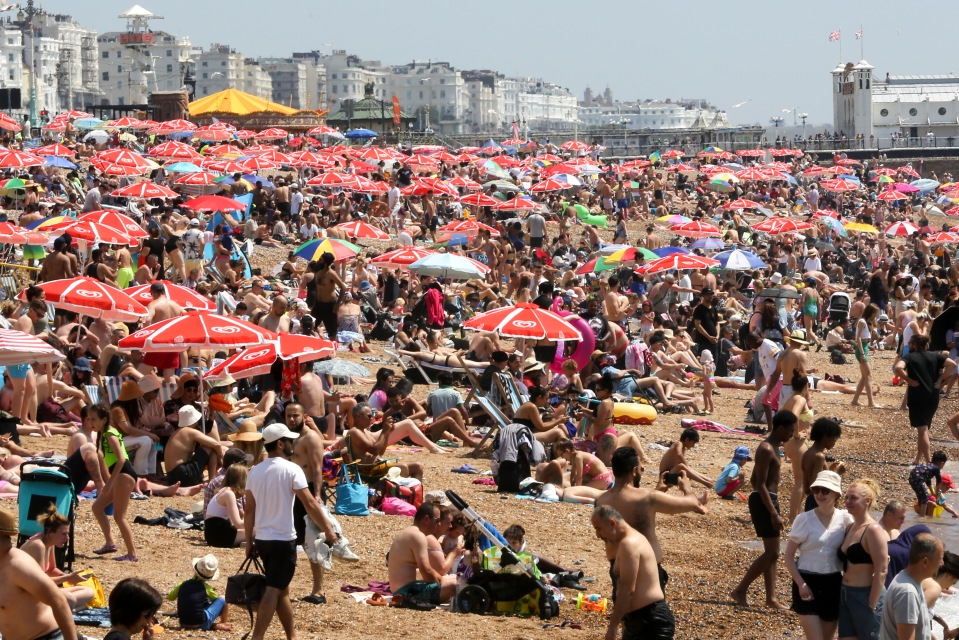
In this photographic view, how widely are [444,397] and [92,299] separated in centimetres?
310

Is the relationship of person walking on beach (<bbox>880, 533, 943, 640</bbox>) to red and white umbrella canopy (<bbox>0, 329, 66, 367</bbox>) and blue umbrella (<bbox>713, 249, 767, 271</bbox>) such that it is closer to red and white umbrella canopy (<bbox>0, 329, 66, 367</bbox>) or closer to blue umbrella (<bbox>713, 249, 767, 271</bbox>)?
red and white umbrella canopy (<bbox>0, 329, 66, 367</bbox>)

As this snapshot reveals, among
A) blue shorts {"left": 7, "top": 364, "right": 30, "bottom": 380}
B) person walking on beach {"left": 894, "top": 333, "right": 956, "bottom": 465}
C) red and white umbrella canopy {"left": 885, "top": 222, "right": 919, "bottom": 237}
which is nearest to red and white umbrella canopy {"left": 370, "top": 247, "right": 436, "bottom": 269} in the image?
person walking on beach {"left": 894, "top": 333, "right": 956, "bottom": 465}

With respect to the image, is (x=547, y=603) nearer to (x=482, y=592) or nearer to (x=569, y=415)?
(x=482, y=592)

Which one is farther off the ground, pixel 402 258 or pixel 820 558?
pixel 402 258

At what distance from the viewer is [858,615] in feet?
21.2

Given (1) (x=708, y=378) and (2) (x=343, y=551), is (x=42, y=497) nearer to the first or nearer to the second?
(2) (x=343, y=551)

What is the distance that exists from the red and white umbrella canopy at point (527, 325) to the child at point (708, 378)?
9.83 feet

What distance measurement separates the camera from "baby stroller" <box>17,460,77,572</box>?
713 centimetres

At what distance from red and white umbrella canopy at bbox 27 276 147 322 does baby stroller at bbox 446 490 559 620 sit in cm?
453

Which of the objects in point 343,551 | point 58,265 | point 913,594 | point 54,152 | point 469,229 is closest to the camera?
point 913,594

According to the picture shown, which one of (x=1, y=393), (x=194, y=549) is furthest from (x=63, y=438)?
(x=194, y=549)

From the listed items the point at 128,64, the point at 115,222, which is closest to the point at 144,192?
the point at 115,222

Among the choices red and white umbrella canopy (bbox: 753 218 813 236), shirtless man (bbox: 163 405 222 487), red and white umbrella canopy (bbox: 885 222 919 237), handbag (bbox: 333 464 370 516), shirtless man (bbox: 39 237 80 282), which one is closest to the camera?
handbag (bbox: 333 464 370 516)

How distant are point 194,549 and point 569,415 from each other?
4882 millimetres
